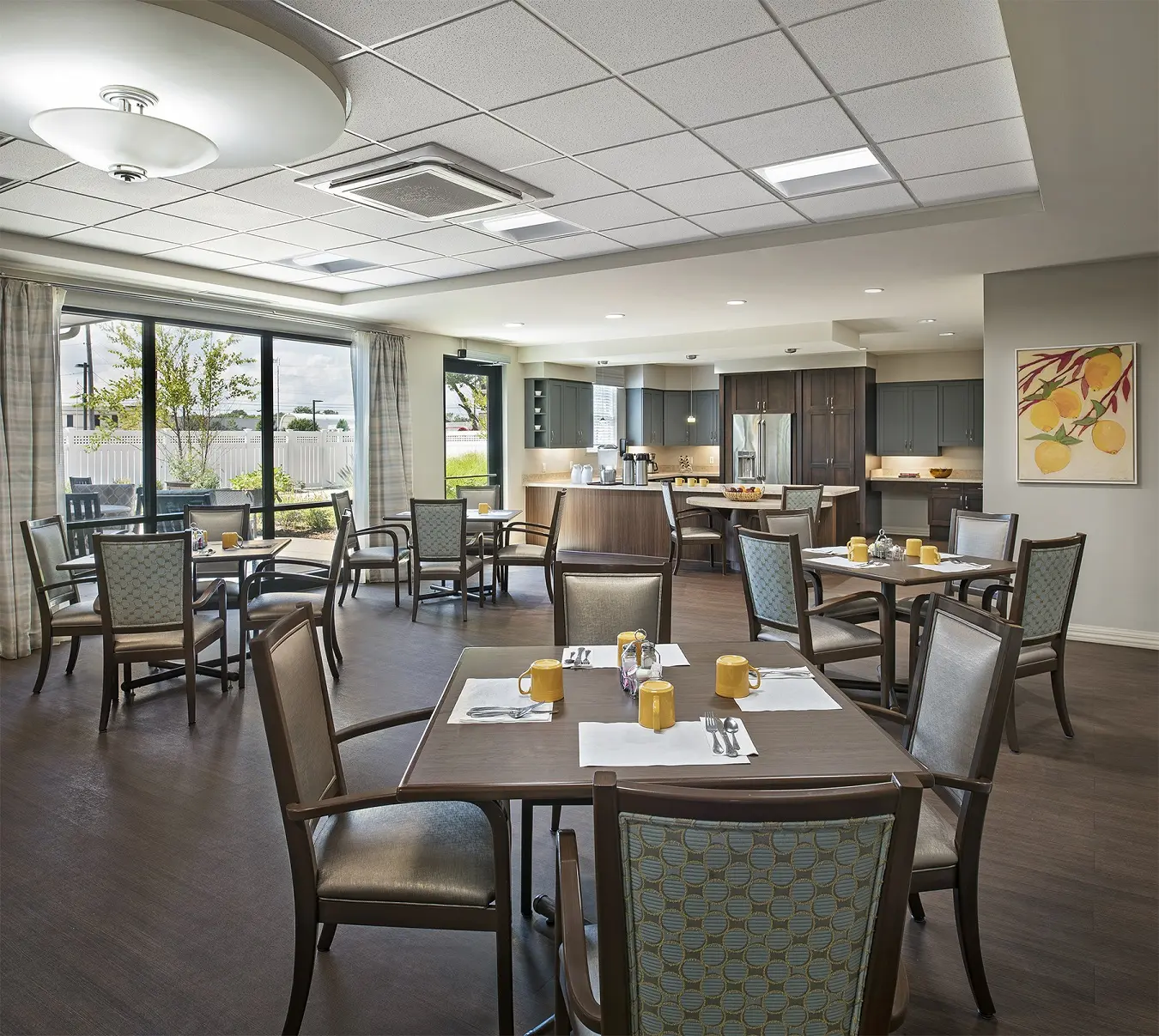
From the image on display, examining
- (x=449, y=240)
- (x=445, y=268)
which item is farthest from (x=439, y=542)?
(x=449, y=240)

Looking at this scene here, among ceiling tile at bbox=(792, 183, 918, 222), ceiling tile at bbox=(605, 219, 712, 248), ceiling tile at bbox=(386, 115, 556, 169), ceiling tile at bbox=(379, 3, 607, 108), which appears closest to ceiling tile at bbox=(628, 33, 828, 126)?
ceiling tile at bbox=(379, 3, 607, 108)

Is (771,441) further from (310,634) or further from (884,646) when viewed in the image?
(310,634)

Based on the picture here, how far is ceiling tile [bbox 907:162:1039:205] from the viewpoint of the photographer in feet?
13.2

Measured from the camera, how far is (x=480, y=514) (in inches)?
295

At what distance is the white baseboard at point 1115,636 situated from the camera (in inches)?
215

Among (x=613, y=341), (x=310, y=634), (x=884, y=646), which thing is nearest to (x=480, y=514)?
(x=613, y=341)

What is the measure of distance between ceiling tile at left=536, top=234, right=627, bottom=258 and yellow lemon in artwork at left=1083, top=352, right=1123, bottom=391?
330 centimetres

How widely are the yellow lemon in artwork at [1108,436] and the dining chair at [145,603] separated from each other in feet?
18.9

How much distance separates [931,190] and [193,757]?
4609 mm

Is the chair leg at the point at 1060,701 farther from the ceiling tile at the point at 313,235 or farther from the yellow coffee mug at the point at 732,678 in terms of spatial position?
the ceiling tile at the point at 313,235

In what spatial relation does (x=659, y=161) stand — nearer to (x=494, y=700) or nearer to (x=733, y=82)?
(x=733, y=82)

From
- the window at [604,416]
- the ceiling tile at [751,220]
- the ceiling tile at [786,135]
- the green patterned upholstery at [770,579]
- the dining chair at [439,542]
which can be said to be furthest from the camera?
the window at [604,416]

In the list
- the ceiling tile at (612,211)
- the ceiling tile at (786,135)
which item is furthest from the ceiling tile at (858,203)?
the ceiling tile at (612,211)

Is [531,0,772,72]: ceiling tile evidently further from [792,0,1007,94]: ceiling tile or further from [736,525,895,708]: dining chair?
[736,525,895,708]: dining chair
